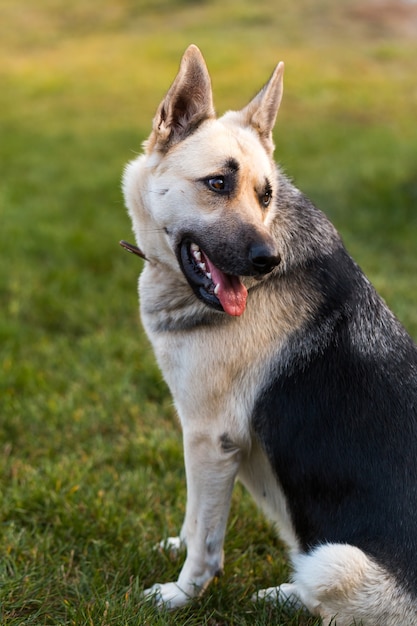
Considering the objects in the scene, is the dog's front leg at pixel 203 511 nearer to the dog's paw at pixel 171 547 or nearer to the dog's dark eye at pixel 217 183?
the dog's paw at pixel 171 547

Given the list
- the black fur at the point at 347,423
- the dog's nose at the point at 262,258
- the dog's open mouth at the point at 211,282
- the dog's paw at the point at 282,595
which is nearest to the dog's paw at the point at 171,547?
the dog's paw at the point at 282,595

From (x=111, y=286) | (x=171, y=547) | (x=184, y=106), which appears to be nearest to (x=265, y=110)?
(x=184, y=106)

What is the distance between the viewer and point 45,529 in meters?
3.64

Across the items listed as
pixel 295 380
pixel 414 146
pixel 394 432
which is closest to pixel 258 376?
pixel 295 380

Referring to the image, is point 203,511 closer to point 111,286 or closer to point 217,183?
point 217,183

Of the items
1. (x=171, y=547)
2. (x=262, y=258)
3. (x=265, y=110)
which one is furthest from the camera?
(x=171, y=547)

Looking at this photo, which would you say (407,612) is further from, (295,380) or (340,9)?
(340,9)

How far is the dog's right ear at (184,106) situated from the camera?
3080mm

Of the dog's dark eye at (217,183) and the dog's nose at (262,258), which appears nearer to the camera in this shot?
the dog's nose at (262,258)

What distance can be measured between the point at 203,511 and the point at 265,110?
1.81 metres

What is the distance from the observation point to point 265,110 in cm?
336

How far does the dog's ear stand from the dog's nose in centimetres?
70

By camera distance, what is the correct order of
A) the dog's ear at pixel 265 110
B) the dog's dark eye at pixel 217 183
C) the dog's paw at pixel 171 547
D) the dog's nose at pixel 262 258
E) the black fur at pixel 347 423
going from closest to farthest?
1. the black fur at pixel 347 423
2. the dog's nose at pixel 262 258
3. the dog's dark eye at pixel 217 183
4. the dog's ear at pixel 265 110
5. the dog's paw at pixel 171 547

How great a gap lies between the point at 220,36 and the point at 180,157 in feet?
58.8
